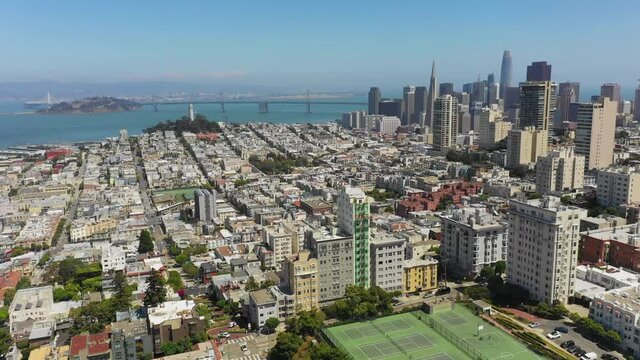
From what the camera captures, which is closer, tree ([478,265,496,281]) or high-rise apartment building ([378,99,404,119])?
tree ([478,265,496,281])

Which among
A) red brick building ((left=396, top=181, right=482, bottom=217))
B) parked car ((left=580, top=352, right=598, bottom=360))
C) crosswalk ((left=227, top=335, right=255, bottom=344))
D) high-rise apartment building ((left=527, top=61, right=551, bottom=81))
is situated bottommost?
crosswalk ((left=227, top=335, right=255, bottom=344))

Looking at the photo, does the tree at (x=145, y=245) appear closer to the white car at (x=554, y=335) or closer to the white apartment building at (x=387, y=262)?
the white apartment building at (x=387, y=262)

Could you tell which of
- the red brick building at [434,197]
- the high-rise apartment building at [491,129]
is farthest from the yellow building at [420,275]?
the high-rise apartment building at [491,129]

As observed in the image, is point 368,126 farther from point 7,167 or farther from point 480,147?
point 7,167

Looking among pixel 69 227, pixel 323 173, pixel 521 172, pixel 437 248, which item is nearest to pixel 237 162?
pixel 323 173

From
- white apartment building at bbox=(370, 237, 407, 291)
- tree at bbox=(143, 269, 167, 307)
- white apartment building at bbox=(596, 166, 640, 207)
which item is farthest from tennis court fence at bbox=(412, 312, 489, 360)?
white apartment building at bbox=(596, 166, 640, 207)

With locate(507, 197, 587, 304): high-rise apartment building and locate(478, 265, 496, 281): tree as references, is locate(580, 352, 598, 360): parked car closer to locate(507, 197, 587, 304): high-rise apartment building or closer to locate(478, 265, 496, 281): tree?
locate(507, 197, 587, 304): high-rise apartment building

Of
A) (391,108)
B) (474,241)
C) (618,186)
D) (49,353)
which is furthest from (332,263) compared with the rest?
(391,108)
